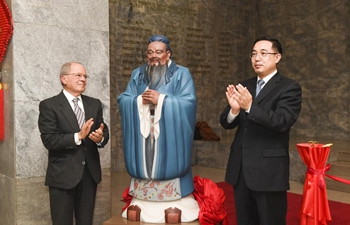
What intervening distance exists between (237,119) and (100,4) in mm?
1936

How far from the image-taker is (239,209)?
3.47 meters

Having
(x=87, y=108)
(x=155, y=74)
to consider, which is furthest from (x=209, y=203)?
(x=87, y=108)

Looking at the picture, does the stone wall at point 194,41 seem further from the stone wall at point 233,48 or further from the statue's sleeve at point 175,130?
the statue's sleeve at point 175,130

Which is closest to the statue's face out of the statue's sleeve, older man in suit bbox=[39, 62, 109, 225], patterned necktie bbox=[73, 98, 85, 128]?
the statue's sleeve

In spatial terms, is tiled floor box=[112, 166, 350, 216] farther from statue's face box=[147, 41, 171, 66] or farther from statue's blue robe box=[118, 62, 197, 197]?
statue's face box=[147, 41, 171, 66]

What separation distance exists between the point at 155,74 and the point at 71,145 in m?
0.97

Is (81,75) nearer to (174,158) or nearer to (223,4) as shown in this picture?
(174,158)

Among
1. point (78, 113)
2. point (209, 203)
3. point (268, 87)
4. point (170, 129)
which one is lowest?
point (209, 203)

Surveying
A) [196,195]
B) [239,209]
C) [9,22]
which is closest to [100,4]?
[9,22]

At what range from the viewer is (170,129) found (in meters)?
3.97

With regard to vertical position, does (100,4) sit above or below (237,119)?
above

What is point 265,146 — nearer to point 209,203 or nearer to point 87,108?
point 209,203

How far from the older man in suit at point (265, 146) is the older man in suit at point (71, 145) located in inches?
42.0

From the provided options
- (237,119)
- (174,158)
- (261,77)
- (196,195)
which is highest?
(261,77)
